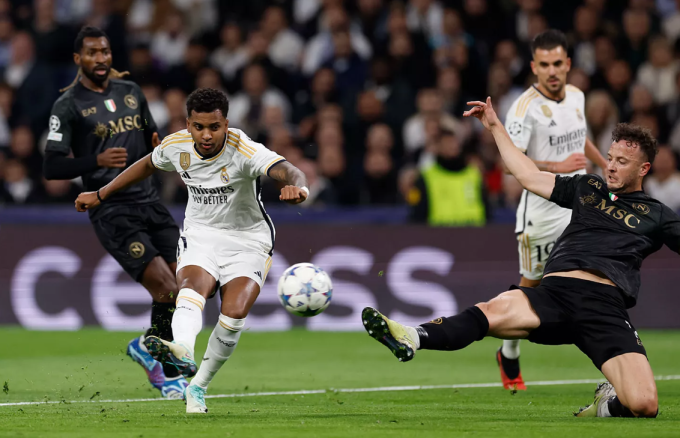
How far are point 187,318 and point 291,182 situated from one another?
42.3 inches

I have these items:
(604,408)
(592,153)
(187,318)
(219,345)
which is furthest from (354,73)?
(604,408)

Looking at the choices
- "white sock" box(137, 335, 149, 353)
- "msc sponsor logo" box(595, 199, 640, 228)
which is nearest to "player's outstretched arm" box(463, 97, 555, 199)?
"msc sponsor logo" box(595, 199, 640, 228)

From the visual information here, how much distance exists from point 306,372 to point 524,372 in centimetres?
201

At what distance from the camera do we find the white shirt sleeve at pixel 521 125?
862 centimetres

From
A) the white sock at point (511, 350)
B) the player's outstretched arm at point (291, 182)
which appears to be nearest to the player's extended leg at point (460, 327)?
the player's outstretched arm at point (291, 182)

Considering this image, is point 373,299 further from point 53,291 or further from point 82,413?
point 82,413

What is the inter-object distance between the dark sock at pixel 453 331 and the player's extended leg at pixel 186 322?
1385mm

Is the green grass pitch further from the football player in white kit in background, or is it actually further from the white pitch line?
the football player in white kit in background

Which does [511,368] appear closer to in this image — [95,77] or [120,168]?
[120,168]

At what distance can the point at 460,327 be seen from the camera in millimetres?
6516

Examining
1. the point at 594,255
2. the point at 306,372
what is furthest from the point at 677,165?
the point at 594,255

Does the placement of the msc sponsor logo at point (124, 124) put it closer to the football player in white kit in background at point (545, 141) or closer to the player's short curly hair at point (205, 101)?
the player's short curly hair at point (205, 101)

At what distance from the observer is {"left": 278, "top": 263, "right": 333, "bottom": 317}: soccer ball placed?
7.30 m

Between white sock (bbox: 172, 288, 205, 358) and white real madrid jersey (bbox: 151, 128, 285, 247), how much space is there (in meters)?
0.61
